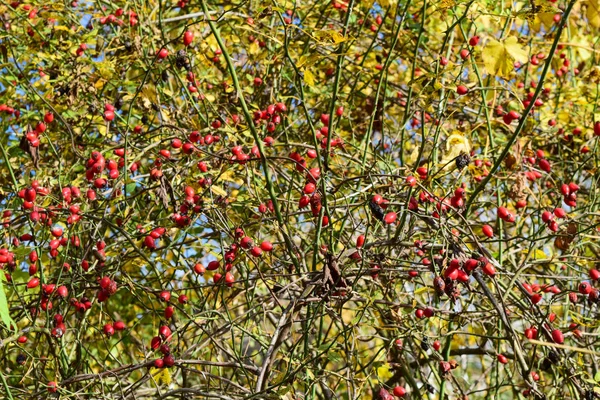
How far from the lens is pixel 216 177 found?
6.75 ft

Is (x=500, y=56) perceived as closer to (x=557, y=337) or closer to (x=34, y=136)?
(x=557, y=337)

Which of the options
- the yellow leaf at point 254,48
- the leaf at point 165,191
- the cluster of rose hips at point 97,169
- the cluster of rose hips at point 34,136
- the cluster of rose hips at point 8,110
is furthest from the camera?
the yellow leaf at point 254,48

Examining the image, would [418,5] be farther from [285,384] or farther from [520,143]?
[285,384]

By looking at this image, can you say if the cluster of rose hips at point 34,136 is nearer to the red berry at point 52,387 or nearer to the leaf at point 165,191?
the leaf at point 165,191

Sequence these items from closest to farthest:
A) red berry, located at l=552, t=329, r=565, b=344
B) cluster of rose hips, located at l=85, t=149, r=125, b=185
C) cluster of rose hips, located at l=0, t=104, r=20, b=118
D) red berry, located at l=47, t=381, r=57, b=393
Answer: red berry, located at l=552, t=329, r=565, b=344 < red berry, located at l=47, t=381, r=57, b=393 < cluster of rose hips, located at l=85, t=149, r=125, b=185 < cluster of rose hips, located at l=0, t=104, r=20, b=118

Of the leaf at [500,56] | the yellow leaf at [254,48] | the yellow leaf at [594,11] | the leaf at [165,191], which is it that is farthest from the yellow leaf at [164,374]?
the yellow leaf at [594,11]

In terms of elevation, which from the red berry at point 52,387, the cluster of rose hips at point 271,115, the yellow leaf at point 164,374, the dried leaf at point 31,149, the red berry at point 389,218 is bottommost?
the red berry at point 52,387

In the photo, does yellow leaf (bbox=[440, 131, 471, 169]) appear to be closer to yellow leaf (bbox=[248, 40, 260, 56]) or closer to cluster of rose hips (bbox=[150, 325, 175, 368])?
cluster of rose hips (bbox=[150, 325, 175, 368])

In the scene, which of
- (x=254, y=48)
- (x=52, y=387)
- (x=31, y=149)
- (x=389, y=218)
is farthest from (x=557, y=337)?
(x=254, y=48)

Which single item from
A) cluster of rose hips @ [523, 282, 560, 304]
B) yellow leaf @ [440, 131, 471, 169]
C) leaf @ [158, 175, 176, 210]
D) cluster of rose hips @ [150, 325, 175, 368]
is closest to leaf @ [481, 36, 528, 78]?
yellow leaf @ [440, 131, 471, 169]

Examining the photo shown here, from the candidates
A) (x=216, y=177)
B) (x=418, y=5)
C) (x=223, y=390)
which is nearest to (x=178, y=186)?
(x=216, y=177)

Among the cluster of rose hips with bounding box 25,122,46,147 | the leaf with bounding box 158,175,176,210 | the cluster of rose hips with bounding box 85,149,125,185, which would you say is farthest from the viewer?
the cluster of rose hips with bounding box 25,122,46,147

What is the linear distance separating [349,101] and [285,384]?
135 cm

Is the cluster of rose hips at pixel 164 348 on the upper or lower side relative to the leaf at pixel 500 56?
lower
